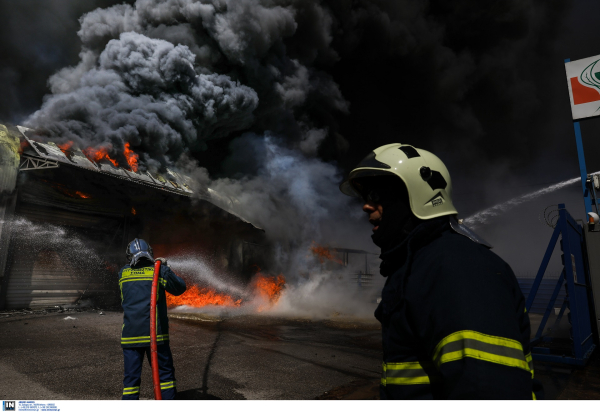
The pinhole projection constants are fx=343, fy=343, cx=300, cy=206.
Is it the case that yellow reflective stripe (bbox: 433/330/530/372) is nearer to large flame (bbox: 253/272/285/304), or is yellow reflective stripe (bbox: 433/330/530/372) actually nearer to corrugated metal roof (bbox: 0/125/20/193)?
corrugated metal roof (bbox: 0/125/20/193)

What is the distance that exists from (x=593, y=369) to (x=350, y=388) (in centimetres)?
341

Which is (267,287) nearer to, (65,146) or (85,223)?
(85,223)

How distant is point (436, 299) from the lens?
91cm

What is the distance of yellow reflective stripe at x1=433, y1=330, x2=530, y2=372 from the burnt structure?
30.2 ft

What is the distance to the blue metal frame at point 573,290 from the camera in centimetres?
451

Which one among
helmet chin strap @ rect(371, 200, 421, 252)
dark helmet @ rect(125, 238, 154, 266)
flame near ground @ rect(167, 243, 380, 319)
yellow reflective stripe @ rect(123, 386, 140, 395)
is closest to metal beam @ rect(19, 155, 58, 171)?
flame near ground @ rect(167, 243, 380, 319)

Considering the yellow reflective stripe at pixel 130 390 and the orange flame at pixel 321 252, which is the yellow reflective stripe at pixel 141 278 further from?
the orange flame at pixel 321 252

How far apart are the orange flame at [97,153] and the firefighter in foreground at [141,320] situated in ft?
23.1

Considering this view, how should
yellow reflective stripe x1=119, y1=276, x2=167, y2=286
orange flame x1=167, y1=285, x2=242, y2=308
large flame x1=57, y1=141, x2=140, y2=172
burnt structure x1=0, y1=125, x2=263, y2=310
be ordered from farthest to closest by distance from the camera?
1. orange flame x1=167, y1=285, x2=242, y2=308
2. large flame x1=57, y1=141, x2=140, y2=172
3. burnt structure x1=0, y1=125, x2=263, y2=310
4. yellow reflective stripe x1=119, y1=276, x2=167, y2=286

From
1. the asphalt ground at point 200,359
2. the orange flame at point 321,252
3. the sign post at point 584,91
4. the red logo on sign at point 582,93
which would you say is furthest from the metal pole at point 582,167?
the orange flame at point 321,252

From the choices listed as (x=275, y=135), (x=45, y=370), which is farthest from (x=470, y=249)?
(x=275, y=135)

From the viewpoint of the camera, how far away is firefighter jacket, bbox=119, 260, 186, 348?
9.53 feet

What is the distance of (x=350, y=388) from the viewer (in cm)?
362
